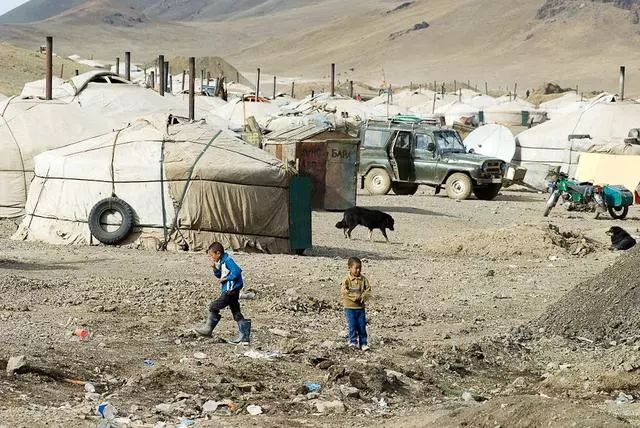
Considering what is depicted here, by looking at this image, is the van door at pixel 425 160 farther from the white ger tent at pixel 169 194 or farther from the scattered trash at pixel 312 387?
the scattered trash at pixel 312 387

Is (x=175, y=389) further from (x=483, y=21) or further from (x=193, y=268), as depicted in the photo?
(x=483, y=21)

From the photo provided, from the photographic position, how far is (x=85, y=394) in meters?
7.73

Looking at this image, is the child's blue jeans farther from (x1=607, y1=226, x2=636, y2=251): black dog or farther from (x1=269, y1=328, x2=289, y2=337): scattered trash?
(x1=607, y1=226, x2=636, y2=251): black dog

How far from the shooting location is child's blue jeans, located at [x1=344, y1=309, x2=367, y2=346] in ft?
31.7

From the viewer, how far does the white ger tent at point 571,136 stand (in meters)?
31.9

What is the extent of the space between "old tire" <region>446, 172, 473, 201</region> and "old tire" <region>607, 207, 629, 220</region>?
3.79 metres

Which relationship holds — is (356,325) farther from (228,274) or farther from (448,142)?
(448,142)

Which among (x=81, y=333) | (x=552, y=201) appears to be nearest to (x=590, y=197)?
(x=552, y=201)

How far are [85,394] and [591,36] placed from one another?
115 m

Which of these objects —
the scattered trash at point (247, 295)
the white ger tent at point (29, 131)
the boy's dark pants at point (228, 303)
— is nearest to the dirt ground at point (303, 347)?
the scattered trash at point (247, 295)

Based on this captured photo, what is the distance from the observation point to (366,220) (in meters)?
17.8

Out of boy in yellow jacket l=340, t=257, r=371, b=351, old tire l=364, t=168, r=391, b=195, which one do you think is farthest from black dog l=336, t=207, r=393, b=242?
old tire l=364, t=168, r=391, b=195

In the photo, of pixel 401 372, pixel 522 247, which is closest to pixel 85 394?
pixel 401 372

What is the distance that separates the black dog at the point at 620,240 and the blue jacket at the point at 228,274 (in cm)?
859
